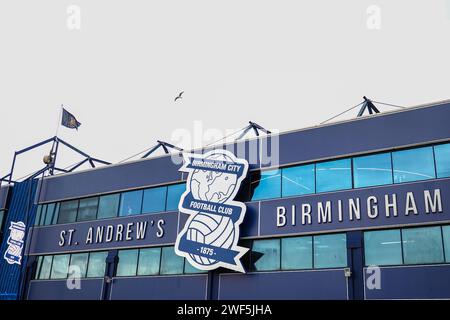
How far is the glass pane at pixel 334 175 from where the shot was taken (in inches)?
922

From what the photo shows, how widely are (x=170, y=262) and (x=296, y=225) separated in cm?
776

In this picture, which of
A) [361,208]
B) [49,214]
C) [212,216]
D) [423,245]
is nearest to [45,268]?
[49,214]

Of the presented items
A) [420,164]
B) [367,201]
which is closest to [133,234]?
[367,201]

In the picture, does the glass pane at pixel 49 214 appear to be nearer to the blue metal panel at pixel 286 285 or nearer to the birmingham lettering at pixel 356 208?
the blue metal panel at pixel 286 285

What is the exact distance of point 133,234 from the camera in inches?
1159

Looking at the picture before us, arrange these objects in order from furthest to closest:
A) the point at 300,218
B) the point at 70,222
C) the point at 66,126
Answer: the point at 66,126 < the point at 70,222 < the point at 300,218

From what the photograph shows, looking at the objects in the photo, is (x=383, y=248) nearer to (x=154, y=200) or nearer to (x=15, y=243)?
(x=154, y=200)

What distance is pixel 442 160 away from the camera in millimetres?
21156

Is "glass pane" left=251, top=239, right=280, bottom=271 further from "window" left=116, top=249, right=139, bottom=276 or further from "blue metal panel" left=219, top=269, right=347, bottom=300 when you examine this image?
"window" left=116, top=249, right=139, bottom=276

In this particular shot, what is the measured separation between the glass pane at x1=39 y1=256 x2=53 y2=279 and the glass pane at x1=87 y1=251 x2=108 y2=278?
Answer: 382 centimetres

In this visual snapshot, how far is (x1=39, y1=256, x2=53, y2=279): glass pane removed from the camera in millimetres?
32625
